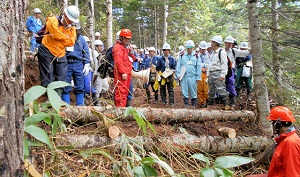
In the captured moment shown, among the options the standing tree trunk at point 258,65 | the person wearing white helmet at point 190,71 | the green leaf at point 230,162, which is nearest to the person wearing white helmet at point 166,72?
the person wearing white helmet at point 190,71

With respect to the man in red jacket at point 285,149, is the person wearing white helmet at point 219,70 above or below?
above

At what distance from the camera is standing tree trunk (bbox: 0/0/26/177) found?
1.18 meters

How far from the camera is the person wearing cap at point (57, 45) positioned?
4.76m

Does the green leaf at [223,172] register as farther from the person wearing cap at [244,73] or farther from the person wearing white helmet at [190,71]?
the person wearing cap at [244,73]

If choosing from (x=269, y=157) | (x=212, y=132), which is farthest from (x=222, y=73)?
(x=269, y=157)

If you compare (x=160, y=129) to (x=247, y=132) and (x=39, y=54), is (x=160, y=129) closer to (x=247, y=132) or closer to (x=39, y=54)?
(x=247, y=132)

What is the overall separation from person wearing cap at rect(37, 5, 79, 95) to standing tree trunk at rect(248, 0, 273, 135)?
357cm

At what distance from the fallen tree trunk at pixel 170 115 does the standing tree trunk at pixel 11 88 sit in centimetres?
307

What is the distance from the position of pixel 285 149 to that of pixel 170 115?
2458 millimetres

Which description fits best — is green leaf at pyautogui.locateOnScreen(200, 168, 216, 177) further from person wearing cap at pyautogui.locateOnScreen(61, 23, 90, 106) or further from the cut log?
person wearing cap at pyautogui.locateOnScreen(61, 23, 90, 106)

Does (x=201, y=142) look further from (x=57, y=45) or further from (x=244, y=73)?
(x=244, y=73)

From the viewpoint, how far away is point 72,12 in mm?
4742

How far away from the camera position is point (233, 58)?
8211mm

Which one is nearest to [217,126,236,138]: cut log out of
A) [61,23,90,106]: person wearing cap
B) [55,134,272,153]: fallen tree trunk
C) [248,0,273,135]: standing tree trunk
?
[55,134,272,153]: fallen tree trunk
